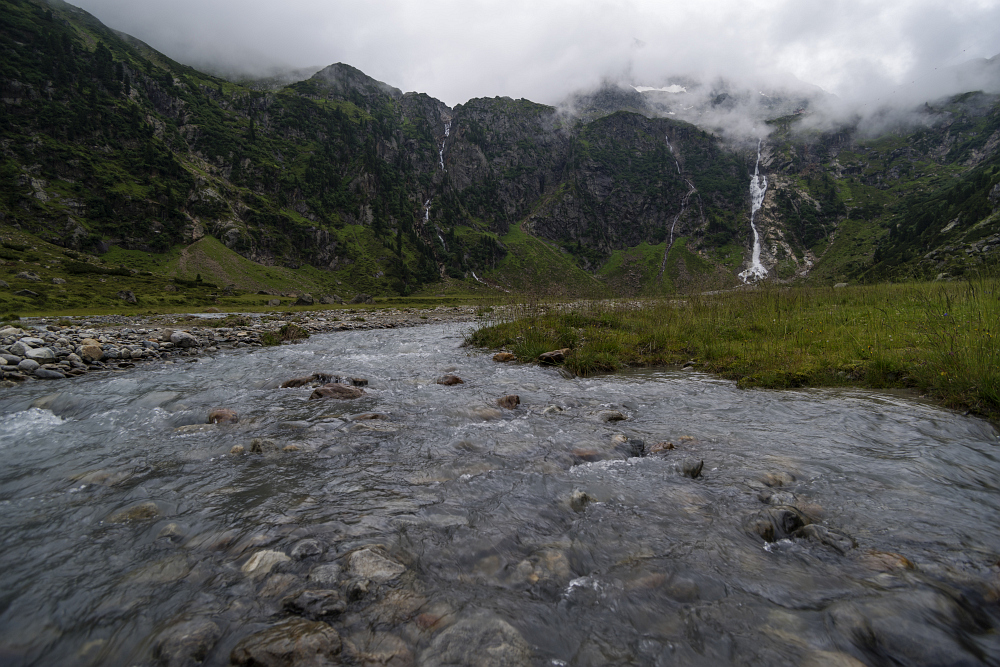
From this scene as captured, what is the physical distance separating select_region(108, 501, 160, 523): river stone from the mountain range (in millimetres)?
16376

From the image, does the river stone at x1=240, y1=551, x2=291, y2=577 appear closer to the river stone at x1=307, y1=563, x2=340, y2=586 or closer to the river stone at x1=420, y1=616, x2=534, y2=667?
the river stone at x1=307, y1=563, x2=340, y2=586

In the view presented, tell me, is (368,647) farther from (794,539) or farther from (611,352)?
(611,352)

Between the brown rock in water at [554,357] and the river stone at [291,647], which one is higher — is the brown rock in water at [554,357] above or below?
above

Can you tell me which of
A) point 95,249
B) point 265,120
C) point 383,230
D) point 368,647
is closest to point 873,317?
point 368,647

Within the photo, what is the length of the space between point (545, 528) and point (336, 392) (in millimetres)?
7013

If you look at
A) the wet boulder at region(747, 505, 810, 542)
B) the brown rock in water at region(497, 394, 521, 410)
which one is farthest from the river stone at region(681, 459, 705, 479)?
the brown rock in water at region(497, 394, 521, 410)

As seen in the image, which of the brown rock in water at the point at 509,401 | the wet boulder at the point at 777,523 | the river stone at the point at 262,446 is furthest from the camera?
the brown rock in water at the point at 509,401

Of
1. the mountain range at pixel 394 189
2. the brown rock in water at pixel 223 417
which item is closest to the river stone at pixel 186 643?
the brown rock in water at pixel 223 417

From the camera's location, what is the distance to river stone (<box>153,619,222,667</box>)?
8.09 ft

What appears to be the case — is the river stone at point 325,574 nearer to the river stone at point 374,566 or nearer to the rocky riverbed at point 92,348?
the river stone at point 374,566

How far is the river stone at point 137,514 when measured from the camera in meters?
4.21

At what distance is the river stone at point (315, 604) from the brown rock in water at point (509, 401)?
5506mm

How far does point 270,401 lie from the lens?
29.8ft

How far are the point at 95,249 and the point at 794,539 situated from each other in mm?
115049
